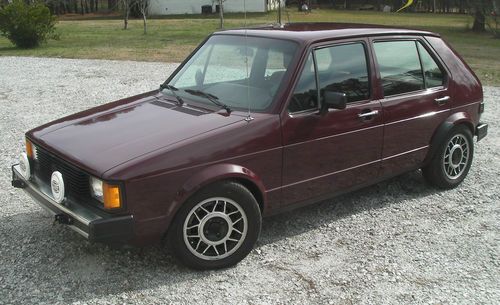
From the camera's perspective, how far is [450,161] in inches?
205

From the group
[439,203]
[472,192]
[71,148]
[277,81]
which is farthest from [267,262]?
[472,192]

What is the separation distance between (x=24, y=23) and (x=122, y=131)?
16.9 meters

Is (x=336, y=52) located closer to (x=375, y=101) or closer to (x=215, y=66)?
(x=375, y=101)

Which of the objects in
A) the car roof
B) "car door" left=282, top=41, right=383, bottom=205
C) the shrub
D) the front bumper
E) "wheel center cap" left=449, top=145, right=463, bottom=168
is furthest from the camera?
the shrub

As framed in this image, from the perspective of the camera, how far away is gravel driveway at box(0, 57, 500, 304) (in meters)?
3.39

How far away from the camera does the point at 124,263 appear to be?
3752mm

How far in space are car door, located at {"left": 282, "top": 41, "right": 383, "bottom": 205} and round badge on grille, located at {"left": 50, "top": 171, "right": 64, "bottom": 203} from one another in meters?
1.57

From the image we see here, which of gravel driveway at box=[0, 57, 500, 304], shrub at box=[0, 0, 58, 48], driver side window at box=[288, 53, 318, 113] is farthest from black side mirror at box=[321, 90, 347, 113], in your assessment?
shrub at box=[0, 0, 58, 48]

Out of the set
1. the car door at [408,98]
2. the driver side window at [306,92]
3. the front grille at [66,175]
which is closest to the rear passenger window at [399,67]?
the car door at [408,98]

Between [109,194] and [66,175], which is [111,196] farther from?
[66,175]

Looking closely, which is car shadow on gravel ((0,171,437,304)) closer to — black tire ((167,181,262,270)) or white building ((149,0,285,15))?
black tire ((167,181,262,270))

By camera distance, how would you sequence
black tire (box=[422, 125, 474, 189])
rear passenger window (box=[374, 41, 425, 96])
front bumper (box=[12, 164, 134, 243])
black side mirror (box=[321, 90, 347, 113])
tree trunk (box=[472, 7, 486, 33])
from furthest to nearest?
tree trunk (box=[472, 7, 486, 33])
black tire (box=[422, 125, 474, 189])
rear passenger window (box=[374, 41, 425, 96])
black side mirror (box=[321, 90, 347, 113])
front bumper (box=[12, 164, 134, 243])

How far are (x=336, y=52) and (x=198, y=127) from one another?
1.40 meters

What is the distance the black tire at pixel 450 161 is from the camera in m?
5.06
